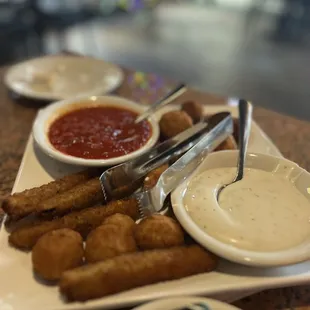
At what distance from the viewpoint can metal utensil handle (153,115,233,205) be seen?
1226 millimetres

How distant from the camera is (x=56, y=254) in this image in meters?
1.00

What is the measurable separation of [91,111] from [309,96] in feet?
12.0

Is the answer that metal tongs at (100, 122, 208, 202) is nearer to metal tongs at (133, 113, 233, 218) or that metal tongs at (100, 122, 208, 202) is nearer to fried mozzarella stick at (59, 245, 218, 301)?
metal tongs at (133, 113, 233, 218)

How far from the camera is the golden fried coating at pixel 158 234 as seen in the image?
1069mm

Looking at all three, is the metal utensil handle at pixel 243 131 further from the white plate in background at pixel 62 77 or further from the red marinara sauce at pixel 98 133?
the white plate in background at pixel 62 77

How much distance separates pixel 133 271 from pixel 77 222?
0.25m

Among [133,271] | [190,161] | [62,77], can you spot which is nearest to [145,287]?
[133,271]

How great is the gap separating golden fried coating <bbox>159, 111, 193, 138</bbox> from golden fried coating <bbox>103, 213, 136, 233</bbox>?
0.52m

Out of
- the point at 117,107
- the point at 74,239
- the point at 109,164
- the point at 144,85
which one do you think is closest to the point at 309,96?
the point at 144,85

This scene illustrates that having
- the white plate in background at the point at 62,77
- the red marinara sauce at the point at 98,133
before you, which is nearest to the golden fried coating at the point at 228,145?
the red marinara sauce at the point at 98,133

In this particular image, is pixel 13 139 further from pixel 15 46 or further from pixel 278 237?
pixel 15 46

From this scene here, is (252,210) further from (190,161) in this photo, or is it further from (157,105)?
(157,105)

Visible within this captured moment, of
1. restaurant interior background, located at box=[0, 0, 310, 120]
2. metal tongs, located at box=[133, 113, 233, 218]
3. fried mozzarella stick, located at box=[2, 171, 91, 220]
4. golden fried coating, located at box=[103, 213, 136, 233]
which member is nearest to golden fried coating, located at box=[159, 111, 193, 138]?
metal tongs, located at box=[133, 113, 233, 218]

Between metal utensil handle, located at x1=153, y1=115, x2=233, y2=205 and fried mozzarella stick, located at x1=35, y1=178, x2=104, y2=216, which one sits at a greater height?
metal utensil handle, located at x1=153, y1=115, x2=233, y2=205
